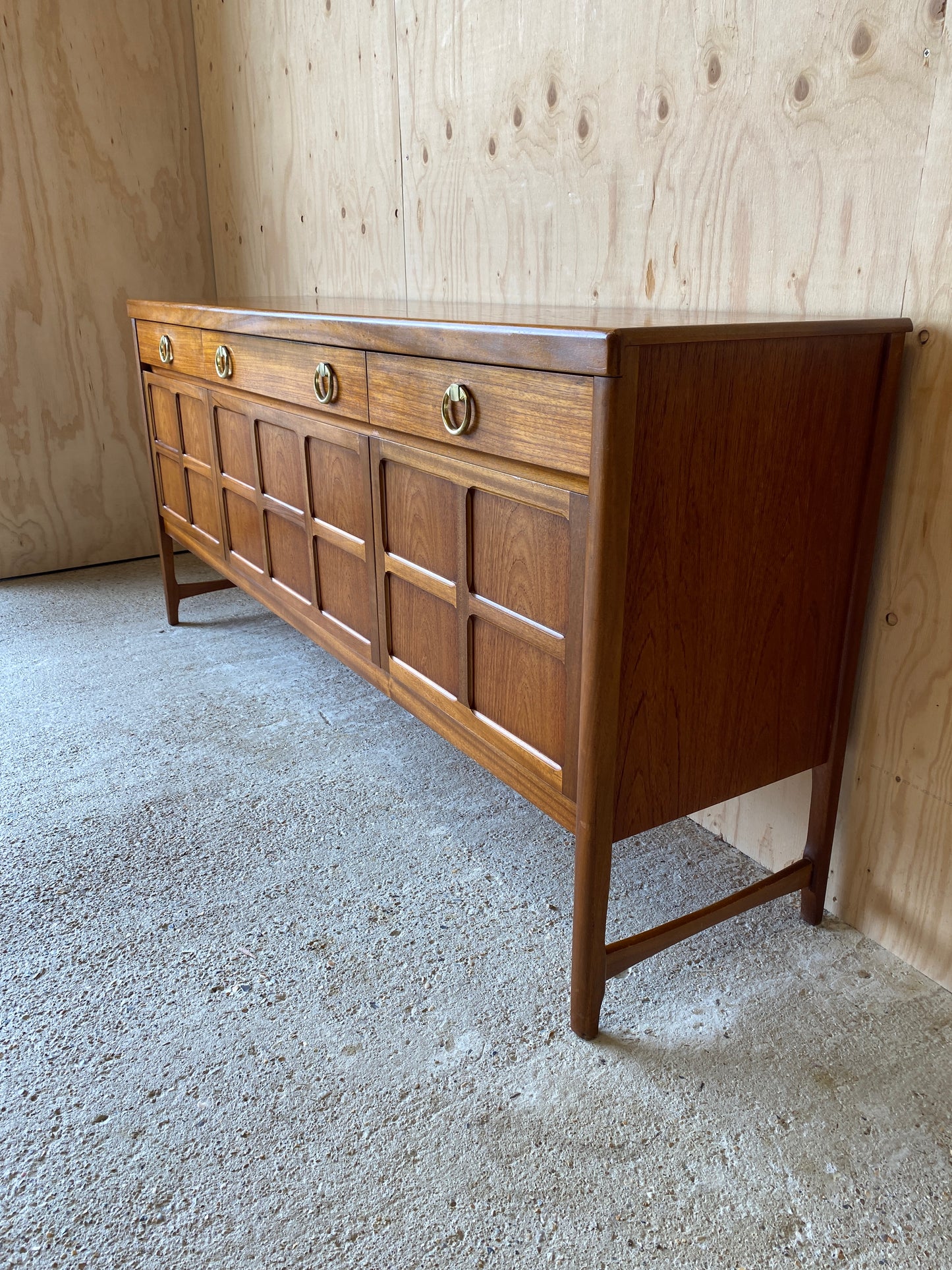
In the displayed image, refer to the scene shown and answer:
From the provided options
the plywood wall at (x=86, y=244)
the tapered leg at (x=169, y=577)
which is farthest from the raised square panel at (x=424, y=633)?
the plywood wall at (x=86, y=244)

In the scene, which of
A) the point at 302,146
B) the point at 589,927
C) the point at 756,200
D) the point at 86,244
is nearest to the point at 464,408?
the point at 756,200

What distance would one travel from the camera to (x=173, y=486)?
2629 mm

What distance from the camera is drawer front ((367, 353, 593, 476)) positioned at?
41.6 inches

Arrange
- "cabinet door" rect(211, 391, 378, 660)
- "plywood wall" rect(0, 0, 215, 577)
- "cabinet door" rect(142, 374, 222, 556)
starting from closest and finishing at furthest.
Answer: "cabinet door" rect(211, 391, 378, 660) → "cabinet door" rect(142, 374, 222, 556) → "plywood wall" rect(0, 0, 215, 577)

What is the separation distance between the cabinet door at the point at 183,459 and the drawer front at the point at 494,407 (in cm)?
95

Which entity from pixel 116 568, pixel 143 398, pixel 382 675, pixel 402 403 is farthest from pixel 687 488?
pixel 116 568

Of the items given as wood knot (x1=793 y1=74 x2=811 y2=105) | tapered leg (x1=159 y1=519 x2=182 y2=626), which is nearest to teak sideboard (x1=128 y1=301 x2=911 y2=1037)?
wood knot (x1=793 y1=74 x2=811 y2=105)

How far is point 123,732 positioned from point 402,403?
1184mm

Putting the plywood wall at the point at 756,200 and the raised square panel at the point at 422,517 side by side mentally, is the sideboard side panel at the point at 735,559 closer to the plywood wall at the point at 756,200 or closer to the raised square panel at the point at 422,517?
the plywood wall at the point at 756,200

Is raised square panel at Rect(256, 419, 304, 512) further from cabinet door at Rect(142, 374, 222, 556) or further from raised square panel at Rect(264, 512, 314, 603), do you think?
cabinet door at Rect(142, 374, 222, 556)

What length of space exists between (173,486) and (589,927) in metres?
1.93

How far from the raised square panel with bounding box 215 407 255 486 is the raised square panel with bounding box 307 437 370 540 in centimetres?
32

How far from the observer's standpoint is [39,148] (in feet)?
10.00

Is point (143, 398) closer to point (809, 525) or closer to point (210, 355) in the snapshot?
point (210, 355)
